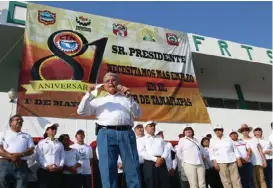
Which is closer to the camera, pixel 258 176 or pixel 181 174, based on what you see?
pixel 181 174

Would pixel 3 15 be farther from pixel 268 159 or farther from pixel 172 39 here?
pixel 268 159

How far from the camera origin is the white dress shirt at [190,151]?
3881 millimetres

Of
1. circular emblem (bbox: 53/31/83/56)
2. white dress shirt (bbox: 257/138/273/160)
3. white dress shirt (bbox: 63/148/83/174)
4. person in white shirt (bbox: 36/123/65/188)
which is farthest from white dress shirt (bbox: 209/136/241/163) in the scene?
circular emblem (bbox: 53/31/83/56)

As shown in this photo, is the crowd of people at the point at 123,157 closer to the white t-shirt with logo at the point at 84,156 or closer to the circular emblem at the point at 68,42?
the white t-shirt with logo at the point at 84,156

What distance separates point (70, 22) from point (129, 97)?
3.93 m

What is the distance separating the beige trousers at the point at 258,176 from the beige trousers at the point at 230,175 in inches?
22.4

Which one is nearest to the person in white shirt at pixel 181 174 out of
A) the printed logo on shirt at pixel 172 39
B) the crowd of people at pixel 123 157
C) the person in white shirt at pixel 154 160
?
the crowd of people at pixel 123 157

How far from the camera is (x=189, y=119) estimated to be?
6.20 meters

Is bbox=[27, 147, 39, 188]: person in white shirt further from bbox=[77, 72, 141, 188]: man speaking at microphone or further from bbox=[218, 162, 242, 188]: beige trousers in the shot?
bbox=[218, 162, 242, 188]: beige trousers

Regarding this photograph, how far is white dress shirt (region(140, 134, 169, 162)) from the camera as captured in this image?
3.74 meters

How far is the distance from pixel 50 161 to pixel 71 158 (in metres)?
0.34

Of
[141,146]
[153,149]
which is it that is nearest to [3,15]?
[141,146]

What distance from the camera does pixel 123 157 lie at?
1949mm

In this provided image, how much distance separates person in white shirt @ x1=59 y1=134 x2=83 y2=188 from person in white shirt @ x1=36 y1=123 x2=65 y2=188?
0.15m
